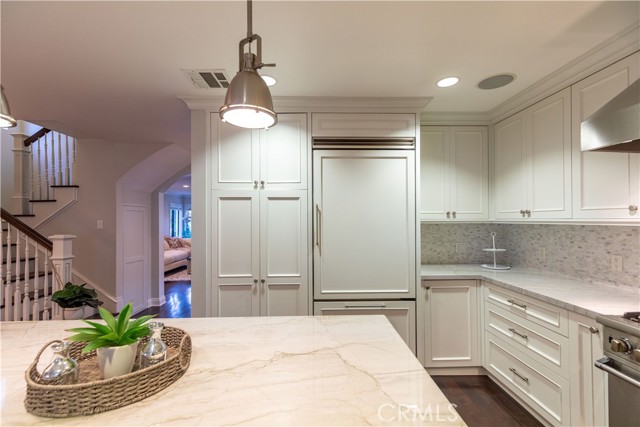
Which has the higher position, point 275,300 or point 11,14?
point 11,14

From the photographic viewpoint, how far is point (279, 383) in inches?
32.9

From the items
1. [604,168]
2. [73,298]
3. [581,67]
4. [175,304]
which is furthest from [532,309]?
[175,304]

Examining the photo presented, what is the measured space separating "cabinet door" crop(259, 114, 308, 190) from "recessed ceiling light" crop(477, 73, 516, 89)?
138 centimetres

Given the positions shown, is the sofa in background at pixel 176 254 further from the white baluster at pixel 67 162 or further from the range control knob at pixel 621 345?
the range control knob at pixel 621 345

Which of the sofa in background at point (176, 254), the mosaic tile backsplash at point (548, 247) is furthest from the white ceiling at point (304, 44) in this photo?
the sofa in background at point (176, 254)

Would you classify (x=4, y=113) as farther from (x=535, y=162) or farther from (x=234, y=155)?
(x=535, y=162)

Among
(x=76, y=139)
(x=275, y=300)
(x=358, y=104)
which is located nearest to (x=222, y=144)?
(x=358, y=104)

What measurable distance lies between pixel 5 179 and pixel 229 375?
5.16 m

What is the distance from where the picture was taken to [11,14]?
1322mm

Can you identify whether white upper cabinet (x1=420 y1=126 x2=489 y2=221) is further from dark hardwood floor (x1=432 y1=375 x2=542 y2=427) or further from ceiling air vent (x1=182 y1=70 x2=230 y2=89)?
ceiling air vent (x1=182 y1=70 x2=230 y2=89)

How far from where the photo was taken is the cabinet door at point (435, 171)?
8.65 feet

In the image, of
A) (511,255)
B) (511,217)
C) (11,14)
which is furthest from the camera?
(511,255)

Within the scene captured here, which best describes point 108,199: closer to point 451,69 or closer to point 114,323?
point 114,323

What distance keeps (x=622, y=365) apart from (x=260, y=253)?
6.92 feet
